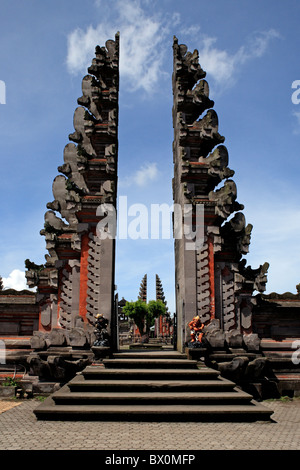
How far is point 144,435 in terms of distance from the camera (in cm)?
684

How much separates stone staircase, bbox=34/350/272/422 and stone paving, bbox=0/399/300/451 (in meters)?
0.20

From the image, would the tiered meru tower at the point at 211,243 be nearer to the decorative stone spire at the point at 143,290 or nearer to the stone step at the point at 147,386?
the stone step at the point at 147,386

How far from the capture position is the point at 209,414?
309 inches

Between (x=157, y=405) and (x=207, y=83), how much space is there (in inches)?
493

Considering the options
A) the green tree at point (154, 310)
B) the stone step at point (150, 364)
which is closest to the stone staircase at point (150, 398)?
the stone step at point (150, 364)

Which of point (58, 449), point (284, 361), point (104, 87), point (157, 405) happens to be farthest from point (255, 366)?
point (104, 87)

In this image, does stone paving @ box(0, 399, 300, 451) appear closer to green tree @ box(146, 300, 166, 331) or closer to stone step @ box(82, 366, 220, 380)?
stone step @ box(82, 366, 220, 380)

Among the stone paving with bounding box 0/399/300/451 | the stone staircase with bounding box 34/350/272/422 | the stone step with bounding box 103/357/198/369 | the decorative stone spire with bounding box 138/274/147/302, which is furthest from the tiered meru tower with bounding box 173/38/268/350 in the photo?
the decorative stone spire with bounding box 138/274/147/302

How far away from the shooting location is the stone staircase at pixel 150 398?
7836 millimetres

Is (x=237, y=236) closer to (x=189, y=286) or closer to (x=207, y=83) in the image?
(x=189, y=286)

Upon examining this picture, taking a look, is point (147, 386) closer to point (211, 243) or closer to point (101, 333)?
point (101, 333)

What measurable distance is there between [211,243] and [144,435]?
7.75 meters

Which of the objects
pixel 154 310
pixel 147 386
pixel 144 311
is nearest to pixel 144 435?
pixel 147 386

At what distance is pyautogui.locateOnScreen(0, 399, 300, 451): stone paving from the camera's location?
630 centimetres
